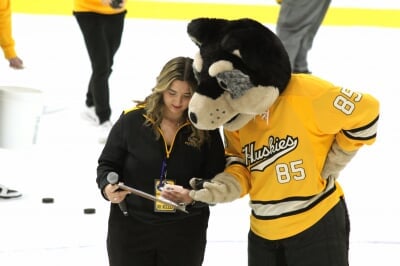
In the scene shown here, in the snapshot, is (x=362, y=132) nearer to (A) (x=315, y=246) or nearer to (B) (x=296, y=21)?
(A) (x=315, y=246)

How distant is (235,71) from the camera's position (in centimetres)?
222

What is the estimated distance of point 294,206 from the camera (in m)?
2.39

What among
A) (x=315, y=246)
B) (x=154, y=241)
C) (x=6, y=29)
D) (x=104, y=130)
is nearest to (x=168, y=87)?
(x=154, y=241)

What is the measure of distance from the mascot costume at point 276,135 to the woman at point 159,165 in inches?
2.9

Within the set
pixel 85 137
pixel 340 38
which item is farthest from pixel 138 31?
pixel 85 137

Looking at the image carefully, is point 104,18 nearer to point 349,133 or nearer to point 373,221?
point 373,221

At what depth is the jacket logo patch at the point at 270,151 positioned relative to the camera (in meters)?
2.34

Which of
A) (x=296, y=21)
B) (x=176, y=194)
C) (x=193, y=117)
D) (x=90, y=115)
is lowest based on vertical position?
(x=90, y=115)

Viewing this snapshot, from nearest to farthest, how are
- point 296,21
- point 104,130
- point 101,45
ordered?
point 101,45, point 104,130, point 296,21

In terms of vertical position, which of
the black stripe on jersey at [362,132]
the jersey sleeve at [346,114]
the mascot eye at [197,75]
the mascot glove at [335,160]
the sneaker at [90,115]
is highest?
the mascot eye at [197,75]

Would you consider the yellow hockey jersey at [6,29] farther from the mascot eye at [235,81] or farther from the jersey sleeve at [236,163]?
the mascot eye at [235,81]

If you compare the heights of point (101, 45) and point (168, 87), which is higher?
point (168, 87)

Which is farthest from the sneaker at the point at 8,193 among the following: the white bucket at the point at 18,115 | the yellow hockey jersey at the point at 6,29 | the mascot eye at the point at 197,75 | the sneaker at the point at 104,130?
the mascot eye at the point at 197,75

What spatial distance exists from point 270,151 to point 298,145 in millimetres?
82
